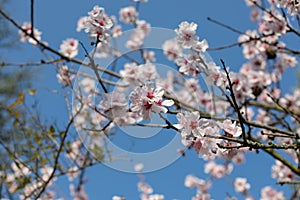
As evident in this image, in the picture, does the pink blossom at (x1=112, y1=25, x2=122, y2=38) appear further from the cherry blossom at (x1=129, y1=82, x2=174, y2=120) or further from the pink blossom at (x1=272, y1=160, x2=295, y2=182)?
the cherry blossom at (x1=129, y1=82, x2=174, y2=120)

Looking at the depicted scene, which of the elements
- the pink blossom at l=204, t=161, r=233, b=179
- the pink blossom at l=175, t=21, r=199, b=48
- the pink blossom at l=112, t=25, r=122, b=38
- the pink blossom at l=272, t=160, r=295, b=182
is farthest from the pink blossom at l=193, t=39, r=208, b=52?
the pink blossom at l=204, t=161, r=233, b=179

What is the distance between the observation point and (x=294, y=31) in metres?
1.93

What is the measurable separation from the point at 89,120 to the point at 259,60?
1.98 meters

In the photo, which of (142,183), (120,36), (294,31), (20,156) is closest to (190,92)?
(120,36)

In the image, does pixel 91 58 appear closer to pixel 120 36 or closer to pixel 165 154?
pixel 165 154

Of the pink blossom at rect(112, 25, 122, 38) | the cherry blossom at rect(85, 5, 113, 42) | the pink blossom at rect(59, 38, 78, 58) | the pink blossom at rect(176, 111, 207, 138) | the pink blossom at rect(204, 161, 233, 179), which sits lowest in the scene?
the pink blossom at rect(176, 111, 207, 138)

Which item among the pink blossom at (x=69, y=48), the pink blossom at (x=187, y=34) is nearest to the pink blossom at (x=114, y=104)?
the pink blossom at (x=187, y=34)

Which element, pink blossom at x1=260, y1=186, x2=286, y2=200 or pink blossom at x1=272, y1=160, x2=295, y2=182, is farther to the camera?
pink blossom at x1=260, y1=186, x2=286, y2=200

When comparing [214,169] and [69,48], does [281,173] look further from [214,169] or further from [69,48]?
[69,48]

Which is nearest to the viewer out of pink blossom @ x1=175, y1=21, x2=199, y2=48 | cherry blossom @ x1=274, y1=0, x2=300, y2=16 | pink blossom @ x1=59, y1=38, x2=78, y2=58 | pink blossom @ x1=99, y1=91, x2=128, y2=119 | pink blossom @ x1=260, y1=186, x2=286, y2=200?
pink blossom @ x1=99, y1=91, x2=128, y2=119

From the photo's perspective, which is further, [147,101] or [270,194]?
[270,194]

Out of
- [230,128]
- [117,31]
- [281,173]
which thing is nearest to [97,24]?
[230,128]

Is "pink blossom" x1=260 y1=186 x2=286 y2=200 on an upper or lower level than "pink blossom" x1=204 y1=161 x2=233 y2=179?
lower

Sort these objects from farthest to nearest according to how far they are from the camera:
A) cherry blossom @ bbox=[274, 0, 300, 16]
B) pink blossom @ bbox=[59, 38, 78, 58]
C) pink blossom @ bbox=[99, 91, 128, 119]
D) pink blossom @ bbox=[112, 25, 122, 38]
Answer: pink blossom @ bbox=[112, 25, 122, 38]
pink blossom @ bbox=[59, 38, 78, 58]
cherry blossom @ bbox=[274, 0, 300, 16]
pink blossom @ bbox=[99, 91, 128, 119]
